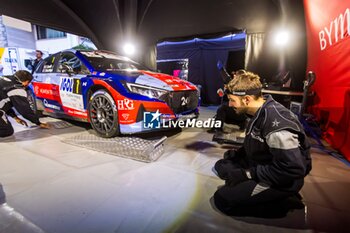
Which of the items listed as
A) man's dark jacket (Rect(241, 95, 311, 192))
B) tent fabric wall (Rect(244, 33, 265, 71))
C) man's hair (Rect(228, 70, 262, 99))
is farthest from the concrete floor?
tent fabric wall (Rect(244, 33, 265, 71))

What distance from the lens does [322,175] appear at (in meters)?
2.13

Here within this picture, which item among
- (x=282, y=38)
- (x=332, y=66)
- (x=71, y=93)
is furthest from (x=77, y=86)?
(x=282, y=38)

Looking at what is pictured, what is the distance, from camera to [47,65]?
13.5 feet

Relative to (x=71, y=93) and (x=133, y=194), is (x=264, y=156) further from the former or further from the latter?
(x=71, y=93)

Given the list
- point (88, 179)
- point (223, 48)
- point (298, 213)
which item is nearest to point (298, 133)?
point (298, 213)

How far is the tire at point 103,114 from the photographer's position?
293cm

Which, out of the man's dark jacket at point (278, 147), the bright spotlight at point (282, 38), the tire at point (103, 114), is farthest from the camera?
the bright spotlight at point (282, 38)

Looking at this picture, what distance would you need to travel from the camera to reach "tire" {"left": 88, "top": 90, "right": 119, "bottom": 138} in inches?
115

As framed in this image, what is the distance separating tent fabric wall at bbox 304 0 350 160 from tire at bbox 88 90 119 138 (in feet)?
10.5

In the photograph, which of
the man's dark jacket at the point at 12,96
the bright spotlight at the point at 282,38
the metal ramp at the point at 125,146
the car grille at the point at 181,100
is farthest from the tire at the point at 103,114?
the bright spotlight at the point at 282,38

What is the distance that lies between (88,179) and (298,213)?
1.87m

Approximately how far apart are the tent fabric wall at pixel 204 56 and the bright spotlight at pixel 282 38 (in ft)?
4.97

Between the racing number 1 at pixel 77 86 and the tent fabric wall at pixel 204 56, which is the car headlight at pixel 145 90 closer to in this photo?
A: the racing number 1 at pixel 77 86

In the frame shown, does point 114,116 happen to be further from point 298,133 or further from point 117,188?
point 298,133
